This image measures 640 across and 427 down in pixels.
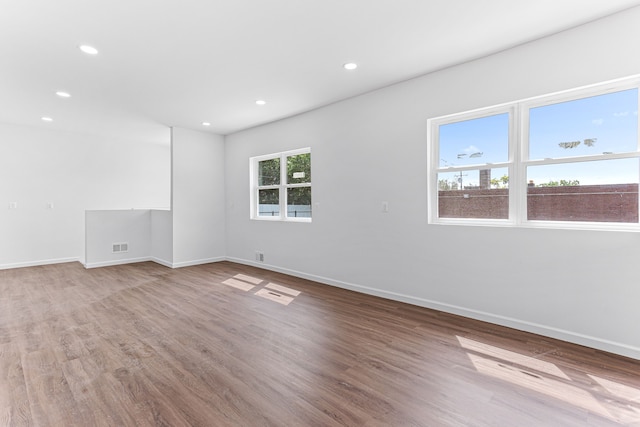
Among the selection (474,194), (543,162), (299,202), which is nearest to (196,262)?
(299,202)

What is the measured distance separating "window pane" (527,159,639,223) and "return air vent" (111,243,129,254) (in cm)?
693

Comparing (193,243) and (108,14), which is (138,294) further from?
(108,14)

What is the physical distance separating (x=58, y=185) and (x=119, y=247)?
5.74ft

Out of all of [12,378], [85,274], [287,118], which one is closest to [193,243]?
[85,274]

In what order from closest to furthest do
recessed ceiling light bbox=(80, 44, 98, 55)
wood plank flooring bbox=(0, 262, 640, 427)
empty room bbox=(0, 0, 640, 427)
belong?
wood plank flooring bbox=(0, 262, 640, 427)
empty room bbox=(0, 0, 640, 427)
recessed ceiling light bbox=(80, 44, 98, 55)

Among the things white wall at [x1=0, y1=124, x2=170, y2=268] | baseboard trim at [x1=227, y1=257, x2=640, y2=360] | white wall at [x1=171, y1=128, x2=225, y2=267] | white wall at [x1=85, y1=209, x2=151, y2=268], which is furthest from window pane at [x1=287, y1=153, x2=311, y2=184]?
white wall at [x1=85, y1=209, x2=151, y2=268]

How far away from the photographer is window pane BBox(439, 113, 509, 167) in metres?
3.17

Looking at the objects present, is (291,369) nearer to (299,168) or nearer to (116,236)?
(299,168)

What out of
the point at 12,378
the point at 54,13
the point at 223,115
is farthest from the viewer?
the point at 223,115

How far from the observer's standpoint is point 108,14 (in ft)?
7.97

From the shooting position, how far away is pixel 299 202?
5285 mm

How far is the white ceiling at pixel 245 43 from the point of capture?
238 centimetres

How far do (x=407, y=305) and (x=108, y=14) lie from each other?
3956 mm

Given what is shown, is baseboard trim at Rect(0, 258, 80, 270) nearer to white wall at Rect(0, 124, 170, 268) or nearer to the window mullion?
white wall at Rect(0, 124, 170, 268)
